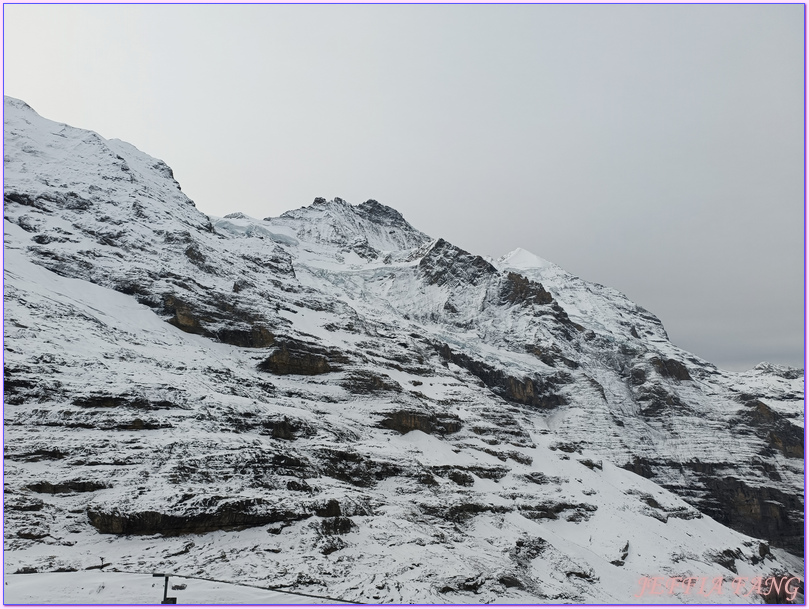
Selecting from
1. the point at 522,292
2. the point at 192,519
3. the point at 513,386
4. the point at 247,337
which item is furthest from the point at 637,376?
the point at 192,519

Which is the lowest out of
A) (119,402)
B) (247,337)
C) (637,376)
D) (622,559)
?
(622,559)

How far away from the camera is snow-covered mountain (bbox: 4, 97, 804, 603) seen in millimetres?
31156

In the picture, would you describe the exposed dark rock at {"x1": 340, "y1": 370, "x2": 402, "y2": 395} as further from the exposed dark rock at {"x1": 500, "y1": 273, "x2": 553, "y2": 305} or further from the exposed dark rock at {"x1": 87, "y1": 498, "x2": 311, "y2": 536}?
the exposed dark rock at {"x1": 500, "y1": 273, "x2": 553, "y2": 305}

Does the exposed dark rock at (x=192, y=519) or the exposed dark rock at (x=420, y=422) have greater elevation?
the exposed dark rock at (x=420, y=422)

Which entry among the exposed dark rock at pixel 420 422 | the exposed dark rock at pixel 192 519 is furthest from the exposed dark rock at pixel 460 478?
the exposed dark rock at pixel 192 519

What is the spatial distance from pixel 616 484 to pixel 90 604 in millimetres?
67370

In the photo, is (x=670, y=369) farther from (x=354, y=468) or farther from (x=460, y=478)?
(x=354, y=468)

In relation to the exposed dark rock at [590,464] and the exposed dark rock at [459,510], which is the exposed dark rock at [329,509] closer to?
the exposed dark rock at [459,510]

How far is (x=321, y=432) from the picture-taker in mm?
48375

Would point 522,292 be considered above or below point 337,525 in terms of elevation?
above

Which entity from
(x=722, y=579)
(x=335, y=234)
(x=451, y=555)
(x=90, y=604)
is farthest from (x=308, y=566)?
(x=335, y=234)

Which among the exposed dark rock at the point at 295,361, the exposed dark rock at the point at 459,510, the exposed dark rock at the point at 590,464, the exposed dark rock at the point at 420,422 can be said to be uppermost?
the exposed dark rock at the point at 295,361

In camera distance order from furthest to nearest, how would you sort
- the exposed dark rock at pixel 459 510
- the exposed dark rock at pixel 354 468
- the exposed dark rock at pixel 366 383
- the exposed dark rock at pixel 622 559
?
the exposed dark rock at pixel 366 383 < the exposed dark rock at pixel 622 559 < the exposed dark rock at pixel 459 510 < the exposed dark rock at pixel 354 468

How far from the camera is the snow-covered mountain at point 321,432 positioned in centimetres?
3116
